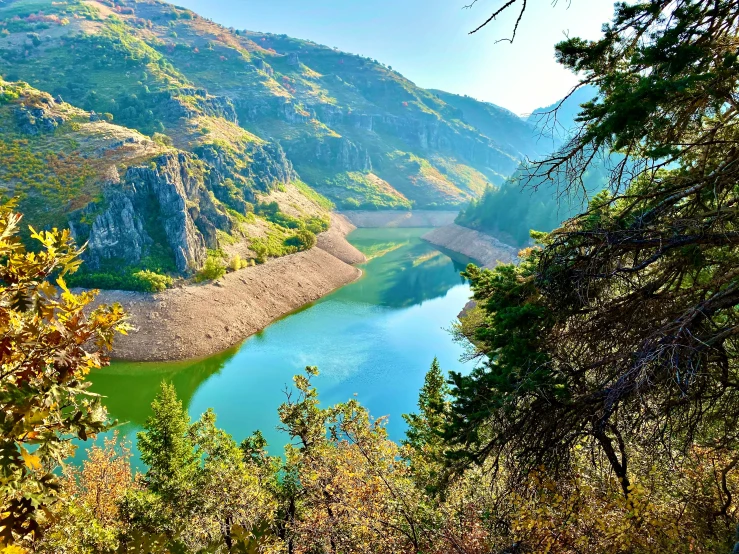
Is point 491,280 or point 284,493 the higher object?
point 491,280

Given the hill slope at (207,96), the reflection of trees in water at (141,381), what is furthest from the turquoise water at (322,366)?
the hill slope at (207,96)

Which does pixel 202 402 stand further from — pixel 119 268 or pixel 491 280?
pixel 491 280

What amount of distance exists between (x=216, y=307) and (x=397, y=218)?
Answer: 3392 inches

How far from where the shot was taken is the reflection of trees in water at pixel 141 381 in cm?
2994

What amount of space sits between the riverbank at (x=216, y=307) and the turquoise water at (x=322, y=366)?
127 centimetres

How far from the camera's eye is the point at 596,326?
16.3ft

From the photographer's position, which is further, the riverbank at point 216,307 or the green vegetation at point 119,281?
the green vegetation at point 119,281

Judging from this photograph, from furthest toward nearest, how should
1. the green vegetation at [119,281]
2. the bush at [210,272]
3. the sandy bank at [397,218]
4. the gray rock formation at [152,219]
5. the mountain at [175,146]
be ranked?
the sandy bank at [397,218] → the mountain at [175,146] → the bush at [210,272] → the gray rock formation at [152,219] → the green vegetation at [119,281]

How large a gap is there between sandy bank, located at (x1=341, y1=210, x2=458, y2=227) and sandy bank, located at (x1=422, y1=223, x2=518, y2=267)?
18047mm

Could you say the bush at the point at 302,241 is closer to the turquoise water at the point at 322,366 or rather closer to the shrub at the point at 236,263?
the turquoise water at the point at 322,366

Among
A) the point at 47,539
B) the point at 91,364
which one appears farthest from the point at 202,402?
the point at 91,364

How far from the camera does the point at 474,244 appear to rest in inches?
3423

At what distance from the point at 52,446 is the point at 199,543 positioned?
13.5 m

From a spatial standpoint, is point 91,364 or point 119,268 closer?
point 91,364
